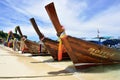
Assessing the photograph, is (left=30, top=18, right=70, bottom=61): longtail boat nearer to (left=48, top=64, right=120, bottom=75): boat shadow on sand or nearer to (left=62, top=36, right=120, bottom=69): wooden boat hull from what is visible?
(left=48, top=64, right=120, bottom=75): boat shadow on sand

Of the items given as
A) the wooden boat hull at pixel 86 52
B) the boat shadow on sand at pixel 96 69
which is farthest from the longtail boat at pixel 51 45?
the wooden boat hull at pixel 86 52

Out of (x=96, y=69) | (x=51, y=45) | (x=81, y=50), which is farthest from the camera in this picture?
(x=51, y=45)

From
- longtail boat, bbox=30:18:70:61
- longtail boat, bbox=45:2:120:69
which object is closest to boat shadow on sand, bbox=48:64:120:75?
longtail boat, bbox=45:2:120:69

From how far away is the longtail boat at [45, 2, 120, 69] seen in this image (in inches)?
379

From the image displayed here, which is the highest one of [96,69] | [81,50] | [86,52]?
[81,50]

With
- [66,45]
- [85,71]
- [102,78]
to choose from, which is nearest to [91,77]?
[102,78]

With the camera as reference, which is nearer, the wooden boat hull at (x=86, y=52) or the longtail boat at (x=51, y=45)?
the wooden boat hull at (x=86, y=52)

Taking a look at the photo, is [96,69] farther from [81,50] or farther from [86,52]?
[81,50]

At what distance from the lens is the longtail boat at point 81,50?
9.62 metres

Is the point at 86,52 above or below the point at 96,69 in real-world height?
above

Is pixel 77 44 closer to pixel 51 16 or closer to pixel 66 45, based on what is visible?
pixel 66 45

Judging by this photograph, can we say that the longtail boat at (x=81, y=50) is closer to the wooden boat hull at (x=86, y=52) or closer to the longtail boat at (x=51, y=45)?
the wooden boat hull at (x=86, y=52)

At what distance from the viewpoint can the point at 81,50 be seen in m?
9.79

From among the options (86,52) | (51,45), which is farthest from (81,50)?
(51,45)
